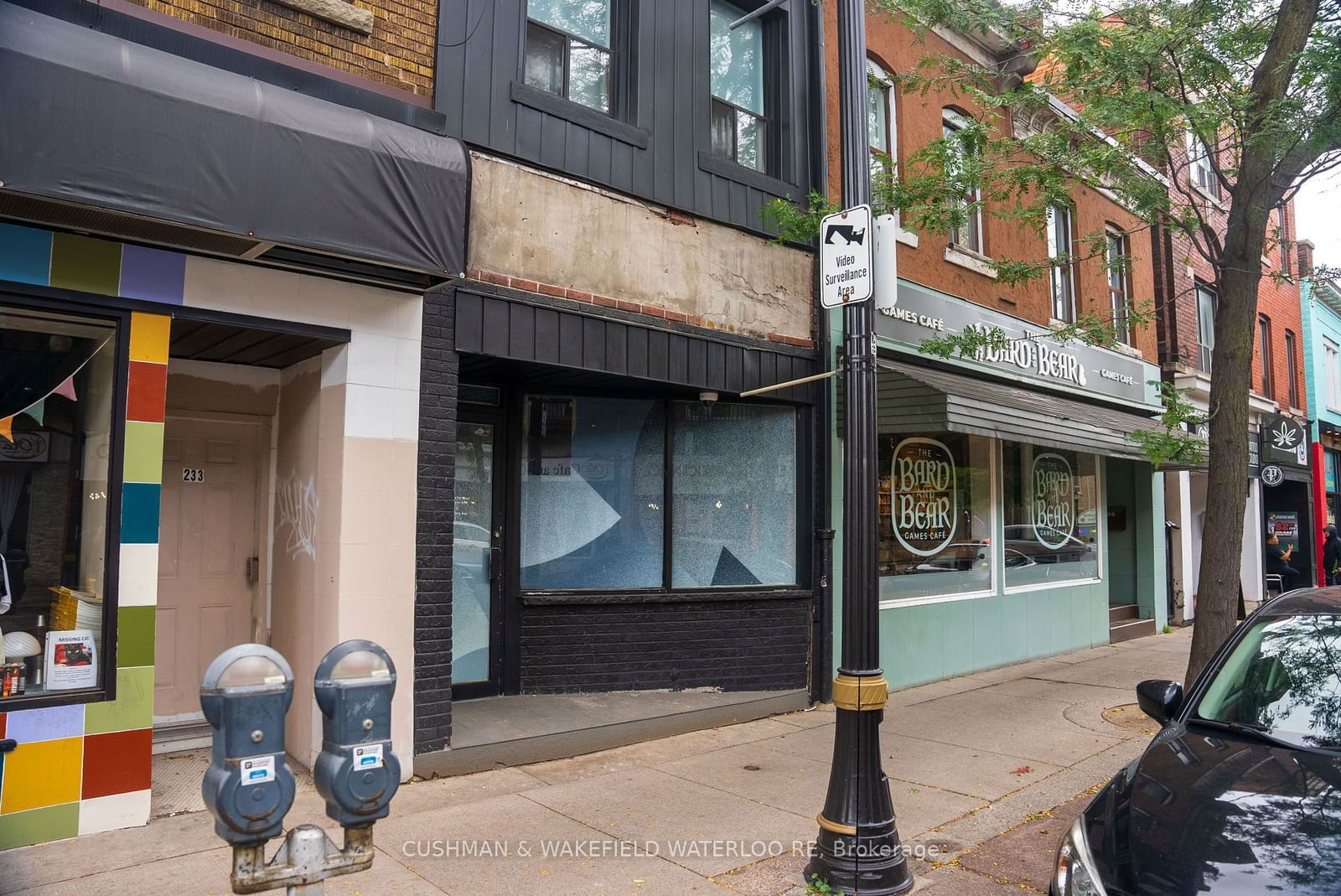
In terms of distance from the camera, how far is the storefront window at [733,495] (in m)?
8.19

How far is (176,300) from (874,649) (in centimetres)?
401

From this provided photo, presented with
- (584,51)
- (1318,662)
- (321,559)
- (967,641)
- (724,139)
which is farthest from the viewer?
(967,641)

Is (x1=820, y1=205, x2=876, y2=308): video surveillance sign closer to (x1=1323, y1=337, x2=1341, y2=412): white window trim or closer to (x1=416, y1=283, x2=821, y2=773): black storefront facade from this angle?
(x1=416, y1=283, x2=821, y2=773): black storefront facade

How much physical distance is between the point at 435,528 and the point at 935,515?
5.79 metres

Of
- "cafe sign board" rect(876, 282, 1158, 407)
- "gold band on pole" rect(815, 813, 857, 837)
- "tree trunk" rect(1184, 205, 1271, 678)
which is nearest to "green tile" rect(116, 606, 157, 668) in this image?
"gold band on pole" rect(815, 813, 857, 837)

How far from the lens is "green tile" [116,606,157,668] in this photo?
4.84 m

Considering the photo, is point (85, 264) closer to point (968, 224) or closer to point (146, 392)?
point (146, 392)

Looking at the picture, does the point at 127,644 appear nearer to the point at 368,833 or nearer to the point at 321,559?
the point at 321,559

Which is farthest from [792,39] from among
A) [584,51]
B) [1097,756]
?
[1097,756]

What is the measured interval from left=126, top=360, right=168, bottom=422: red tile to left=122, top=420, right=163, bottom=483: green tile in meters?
0.04

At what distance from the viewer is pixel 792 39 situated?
866 centimetres

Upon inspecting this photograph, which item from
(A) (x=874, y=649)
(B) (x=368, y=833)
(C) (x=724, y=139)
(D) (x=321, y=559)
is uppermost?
(C) (x=724, y=139)

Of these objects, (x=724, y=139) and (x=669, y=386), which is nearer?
(x=669, y=386)

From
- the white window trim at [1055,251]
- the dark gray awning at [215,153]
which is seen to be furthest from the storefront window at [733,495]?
the white window trim at [1055,251]
